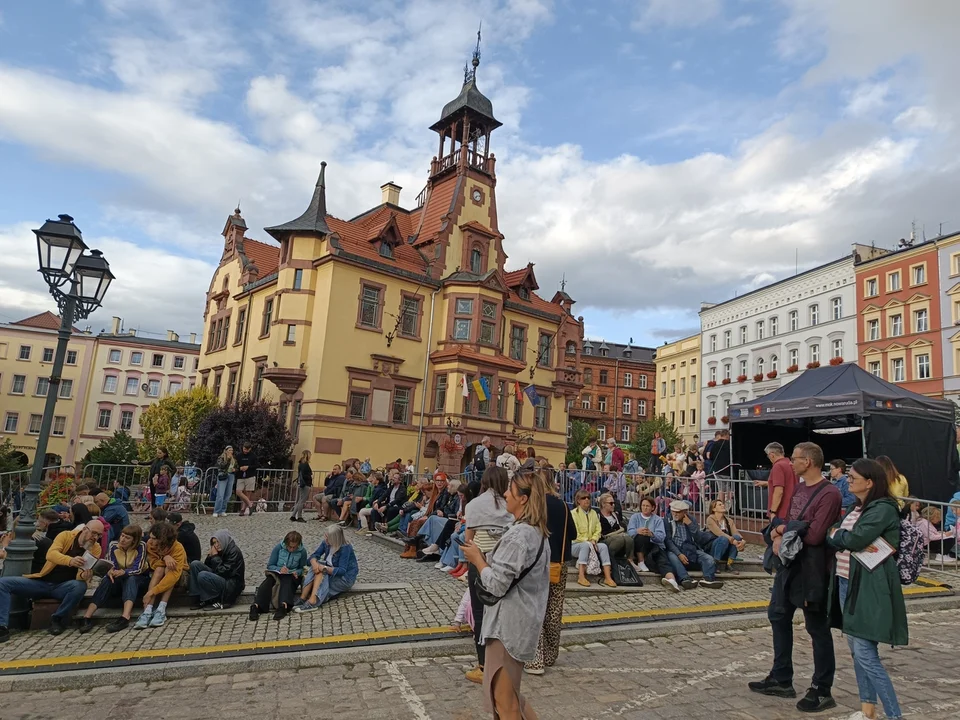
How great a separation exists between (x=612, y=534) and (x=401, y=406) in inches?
856

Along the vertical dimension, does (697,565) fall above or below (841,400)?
below

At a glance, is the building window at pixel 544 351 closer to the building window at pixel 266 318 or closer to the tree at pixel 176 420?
the building window at pixel 266 318

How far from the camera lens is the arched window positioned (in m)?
35.1

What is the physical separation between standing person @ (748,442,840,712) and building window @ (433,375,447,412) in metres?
26.3

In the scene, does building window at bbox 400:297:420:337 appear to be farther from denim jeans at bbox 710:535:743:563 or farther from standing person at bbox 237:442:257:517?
denim jeans at bbox 710:535:743:563

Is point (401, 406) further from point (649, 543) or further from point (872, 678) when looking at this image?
point (872, 678)

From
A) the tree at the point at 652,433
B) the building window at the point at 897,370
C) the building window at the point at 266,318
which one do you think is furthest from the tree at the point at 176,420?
the building window at the point at 897,370

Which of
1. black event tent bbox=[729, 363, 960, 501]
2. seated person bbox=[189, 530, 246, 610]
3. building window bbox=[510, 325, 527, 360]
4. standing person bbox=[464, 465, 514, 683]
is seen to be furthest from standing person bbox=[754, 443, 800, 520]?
building window bbox=[510, 325, 527, 360]

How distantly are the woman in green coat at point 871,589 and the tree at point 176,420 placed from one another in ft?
108

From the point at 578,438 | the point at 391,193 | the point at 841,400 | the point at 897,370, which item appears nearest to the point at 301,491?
the point at 841,400

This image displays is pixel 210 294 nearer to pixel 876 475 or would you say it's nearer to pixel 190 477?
pixel 190 477

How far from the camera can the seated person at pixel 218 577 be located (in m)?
8.42

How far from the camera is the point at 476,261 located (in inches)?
1395

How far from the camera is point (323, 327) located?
2928cm
